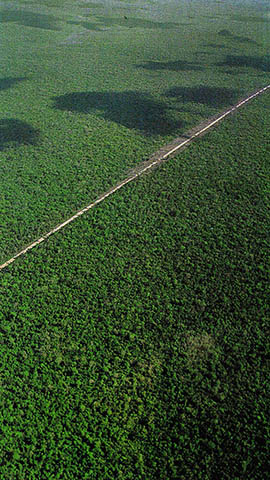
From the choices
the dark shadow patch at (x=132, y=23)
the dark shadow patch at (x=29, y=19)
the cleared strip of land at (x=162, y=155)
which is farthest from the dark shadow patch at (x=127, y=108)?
the dark shadow patch at (x=132, y=23)

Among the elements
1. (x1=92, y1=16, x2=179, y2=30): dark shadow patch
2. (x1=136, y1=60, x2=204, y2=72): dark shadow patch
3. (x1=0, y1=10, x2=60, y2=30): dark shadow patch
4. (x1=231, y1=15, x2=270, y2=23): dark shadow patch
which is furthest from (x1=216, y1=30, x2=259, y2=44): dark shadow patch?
(x1=0, y1=10, x2=60, y2=30): dark shadow patch

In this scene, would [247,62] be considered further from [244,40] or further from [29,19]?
[29,19]

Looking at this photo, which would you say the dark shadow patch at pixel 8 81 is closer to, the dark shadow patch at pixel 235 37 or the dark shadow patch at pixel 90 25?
the dark shadow patch at pixel 90 25

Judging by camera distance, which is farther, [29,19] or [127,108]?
[29,19]

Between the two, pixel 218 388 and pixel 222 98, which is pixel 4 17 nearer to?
pixel 222 98

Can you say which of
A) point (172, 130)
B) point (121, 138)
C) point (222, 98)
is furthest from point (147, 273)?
point (222, 98)

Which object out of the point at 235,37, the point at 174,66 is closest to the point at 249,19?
the point at 235,37
